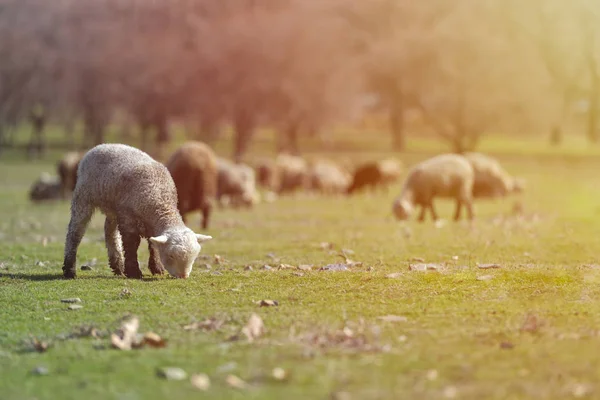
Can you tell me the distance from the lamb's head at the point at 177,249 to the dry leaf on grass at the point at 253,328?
3056 millimetres

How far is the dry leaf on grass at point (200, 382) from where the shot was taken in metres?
7.18

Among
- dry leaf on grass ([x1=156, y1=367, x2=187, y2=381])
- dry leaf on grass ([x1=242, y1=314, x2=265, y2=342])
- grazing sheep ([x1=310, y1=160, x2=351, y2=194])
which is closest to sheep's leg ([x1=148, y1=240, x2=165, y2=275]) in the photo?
dry leaf on grass ([x1=242, y1=314, x2=265, y2=342])

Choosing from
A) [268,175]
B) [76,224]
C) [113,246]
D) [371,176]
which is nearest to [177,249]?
[113,246]

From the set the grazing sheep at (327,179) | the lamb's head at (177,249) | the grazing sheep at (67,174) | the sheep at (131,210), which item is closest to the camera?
the lamb's head at (177,249)

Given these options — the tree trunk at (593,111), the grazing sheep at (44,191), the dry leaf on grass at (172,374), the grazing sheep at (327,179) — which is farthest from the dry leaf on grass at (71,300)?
the tree trunk at (593,111)

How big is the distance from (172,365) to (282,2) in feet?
277

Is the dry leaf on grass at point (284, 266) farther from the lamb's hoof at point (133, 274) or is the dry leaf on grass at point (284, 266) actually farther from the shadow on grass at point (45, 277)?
the lamb's hoof at point (133, 274)

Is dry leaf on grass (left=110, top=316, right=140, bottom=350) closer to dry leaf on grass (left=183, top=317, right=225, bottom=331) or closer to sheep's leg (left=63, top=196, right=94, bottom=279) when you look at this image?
dry leaf on grass (left=183, top=317, right=225, bottom=331)

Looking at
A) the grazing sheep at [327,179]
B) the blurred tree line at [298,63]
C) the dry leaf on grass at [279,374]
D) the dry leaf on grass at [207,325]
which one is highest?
the blurred tree line at [298,63]

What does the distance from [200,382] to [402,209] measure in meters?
19.8

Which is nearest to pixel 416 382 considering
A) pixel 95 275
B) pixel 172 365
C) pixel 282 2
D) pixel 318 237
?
pixel 172 365

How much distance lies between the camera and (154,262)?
13398 mm

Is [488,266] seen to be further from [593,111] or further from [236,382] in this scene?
[593,111]

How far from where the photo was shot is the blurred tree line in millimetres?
68375
